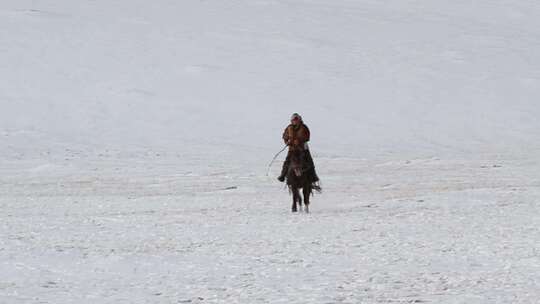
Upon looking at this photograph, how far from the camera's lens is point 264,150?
111 ft

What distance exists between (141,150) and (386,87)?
45.9 feet

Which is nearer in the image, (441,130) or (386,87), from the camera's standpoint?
(441,130)

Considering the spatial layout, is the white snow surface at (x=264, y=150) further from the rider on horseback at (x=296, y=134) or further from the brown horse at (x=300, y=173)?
the rider on horseback at (x=296, y=134)

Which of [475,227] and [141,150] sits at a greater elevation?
[475,227]

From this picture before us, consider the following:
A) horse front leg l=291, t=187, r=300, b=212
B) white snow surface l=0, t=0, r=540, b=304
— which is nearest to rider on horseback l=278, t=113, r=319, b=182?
horse front leg l=291, t=187, r=300, b=212

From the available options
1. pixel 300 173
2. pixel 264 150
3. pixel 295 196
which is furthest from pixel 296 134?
pixel 264 150

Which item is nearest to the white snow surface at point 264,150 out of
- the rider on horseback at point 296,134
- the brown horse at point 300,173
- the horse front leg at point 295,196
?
the horse front leg at point 295,196

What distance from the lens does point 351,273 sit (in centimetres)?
953

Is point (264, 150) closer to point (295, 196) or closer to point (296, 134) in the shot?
point (295, 196)

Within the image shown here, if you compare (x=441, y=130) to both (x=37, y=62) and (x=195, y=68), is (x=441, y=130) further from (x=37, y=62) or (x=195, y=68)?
(x=37, y=62)

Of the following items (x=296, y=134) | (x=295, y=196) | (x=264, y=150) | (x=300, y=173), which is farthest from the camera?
(x=264, y=150)

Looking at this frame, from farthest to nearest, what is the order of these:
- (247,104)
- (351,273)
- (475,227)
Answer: (247,104) < (475,227) < (351,273)

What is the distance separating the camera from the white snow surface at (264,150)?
9.60 meters

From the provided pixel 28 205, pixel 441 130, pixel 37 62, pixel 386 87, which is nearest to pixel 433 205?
pixel 28 205
